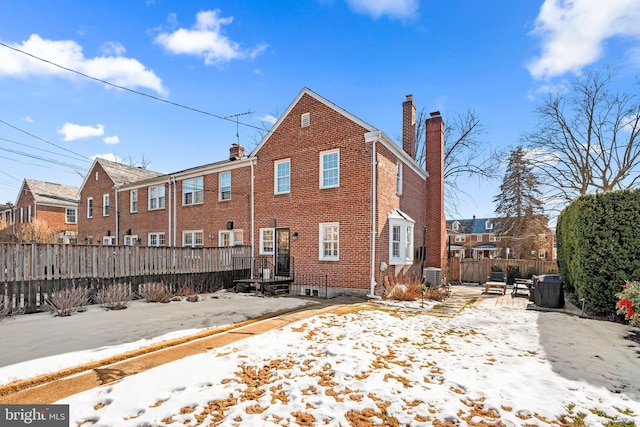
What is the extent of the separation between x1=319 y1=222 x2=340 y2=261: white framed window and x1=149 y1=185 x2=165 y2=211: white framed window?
481 inches

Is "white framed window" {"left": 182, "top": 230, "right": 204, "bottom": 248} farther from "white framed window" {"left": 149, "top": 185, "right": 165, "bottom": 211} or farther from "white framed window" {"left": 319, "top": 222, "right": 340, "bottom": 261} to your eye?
"white framed window" {"left": 319, "top": 222, "right": 340, "bottom": 261}

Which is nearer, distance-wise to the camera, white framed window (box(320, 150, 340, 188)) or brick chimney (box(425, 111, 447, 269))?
white framed window (box(320, 150, 340, 188))

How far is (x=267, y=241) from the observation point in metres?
14.6

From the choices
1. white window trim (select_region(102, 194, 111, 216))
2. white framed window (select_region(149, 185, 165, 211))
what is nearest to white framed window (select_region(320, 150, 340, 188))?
white framed window (select_region(149, 185, 165, 211))

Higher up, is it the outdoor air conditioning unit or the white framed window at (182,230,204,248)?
the white framed window at (182,230,204,248)

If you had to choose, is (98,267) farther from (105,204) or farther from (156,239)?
(105,204)

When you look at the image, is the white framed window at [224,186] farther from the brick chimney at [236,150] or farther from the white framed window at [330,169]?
the white framed window at [330,169]

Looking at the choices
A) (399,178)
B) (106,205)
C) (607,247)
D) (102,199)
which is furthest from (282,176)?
(102,199)

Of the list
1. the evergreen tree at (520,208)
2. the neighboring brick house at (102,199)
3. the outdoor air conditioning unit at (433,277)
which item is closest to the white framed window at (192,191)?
the neighboring brick house at (102,199)

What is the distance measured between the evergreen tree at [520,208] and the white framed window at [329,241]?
958 inches

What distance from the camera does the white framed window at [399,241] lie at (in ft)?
41.0

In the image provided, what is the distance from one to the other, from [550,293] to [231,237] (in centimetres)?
1329

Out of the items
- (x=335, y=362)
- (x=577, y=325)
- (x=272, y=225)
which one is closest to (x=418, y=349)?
(x=335, y=362)

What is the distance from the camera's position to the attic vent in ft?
43.7
